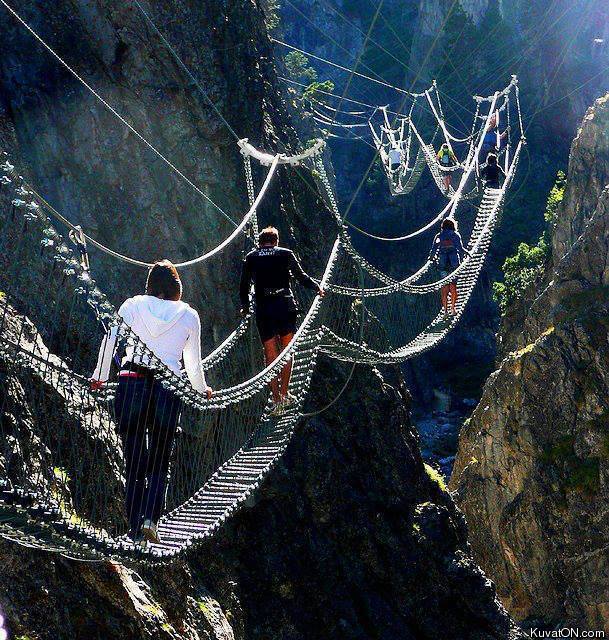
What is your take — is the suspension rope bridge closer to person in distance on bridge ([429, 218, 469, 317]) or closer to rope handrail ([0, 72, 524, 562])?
rope handrail ([0, 72, 524, 562])

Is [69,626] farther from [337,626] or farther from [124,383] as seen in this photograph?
[337,626]

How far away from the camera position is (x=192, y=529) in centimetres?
665

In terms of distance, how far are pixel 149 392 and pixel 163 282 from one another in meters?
0.55

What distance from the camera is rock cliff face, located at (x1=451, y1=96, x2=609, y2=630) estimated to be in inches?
979

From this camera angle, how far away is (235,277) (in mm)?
12586

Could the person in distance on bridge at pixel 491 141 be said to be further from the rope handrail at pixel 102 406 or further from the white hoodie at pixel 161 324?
the white hoodie at pixel 161 324

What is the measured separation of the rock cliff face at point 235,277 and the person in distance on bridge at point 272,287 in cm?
186

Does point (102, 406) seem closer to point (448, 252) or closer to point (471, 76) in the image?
point (448, 252)

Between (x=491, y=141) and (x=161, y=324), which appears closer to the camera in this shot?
(x=161, y=324)

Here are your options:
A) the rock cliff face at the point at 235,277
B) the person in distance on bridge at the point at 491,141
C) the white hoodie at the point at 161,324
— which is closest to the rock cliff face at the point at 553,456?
the person in distance on bridge at the point at 491,141

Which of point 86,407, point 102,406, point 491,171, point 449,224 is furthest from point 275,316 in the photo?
point 491,171

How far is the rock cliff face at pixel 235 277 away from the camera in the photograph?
1149 cm

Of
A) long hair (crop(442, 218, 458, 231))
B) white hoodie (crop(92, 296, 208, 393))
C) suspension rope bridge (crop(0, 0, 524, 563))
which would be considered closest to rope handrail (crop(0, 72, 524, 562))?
suspension rope bridge (crop(0, 0, 524, 563))

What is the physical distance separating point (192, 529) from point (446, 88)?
127ft
